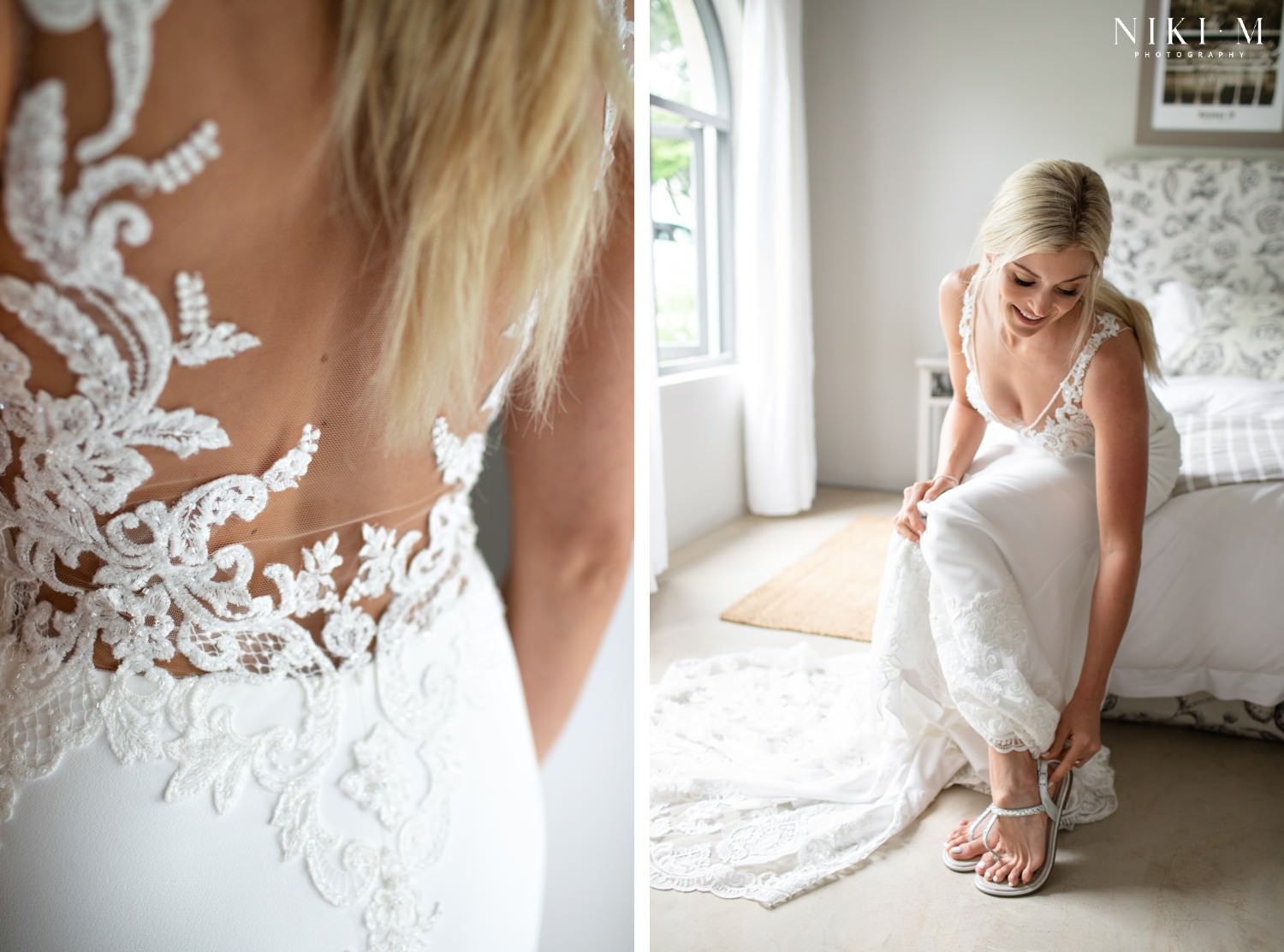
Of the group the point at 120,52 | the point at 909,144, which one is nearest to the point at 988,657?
the point at 909,144

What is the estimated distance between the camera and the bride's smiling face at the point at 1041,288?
0.95 m

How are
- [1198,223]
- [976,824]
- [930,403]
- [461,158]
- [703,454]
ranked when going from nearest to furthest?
[461,158] → [1198,223] → [976,824] → [930,403] → [703,454]

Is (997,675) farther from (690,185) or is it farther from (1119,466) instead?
(690,185)

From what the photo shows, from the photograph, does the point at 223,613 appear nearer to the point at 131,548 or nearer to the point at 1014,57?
the point at 131,548

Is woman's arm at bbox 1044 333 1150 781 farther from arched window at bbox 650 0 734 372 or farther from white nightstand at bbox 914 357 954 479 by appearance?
arched window at bbox 650 0 734 372

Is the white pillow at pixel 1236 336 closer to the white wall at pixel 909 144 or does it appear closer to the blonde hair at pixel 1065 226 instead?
the blonde hair at pixel 1065 226

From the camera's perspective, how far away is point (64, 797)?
41 centimetres

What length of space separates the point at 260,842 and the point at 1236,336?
3.49 ft

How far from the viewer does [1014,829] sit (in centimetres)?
105

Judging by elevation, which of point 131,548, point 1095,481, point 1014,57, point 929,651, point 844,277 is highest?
point 1014,57

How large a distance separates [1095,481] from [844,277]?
387 millimetres

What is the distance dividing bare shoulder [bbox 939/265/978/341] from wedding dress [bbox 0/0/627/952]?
0.75m

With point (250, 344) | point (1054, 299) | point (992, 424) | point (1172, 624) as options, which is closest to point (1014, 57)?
point (1054, 299)

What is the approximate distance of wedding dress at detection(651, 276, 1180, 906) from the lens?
1068 mm
